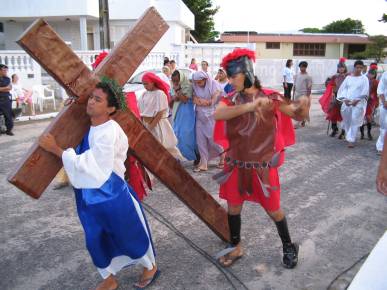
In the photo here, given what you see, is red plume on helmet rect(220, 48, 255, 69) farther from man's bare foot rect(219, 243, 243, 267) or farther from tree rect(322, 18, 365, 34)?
tree rect(322, 18, 365, 34)

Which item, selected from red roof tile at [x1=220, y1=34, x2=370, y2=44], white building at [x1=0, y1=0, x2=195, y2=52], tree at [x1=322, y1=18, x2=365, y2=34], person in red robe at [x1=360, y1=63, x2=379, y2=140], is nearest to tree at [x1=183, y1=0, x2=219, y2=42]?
red roof tile at [x1=220, y1=34, x2=370, y2=44]

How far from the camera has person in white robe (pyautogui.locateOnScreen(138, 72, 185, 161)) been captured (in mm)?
5918

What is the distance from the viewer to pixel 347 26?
61812mm

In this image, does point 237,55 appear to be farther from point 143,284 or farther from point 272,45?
point 272,45

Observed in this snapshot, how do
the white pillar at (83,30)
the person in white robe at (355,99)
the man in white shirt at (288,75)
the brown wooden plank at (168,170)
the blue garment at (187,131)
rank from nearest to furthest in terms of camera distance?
the brown wooden plank at (168,170) → the blue garment at (187,131) → the person in white robe at (355,99) → the man in white shirt at (288,75) → the white pillar at (83,30)

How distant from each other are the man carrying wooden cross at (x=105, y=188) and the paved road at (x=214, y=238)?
A: 1.55 ft

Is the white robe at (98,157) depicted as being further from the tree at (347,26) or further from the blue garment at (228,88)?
the tree at (347,26)

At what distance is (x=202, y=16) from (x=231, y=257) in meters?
33.1

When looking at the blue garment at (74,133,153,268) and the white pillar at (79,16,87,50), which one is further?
the white pillar at (79,16,87,50)

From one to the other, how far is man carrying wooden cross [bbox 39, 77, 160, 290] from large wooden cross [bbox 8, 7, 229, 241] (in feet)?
0.21

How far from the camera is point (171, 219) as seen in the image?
4.55m

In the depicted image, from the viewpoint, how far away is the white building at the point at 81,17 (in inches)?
735

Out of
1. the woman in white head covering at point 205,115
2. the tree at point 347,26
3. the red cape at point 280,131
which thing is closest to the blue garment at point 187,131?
the woman in white head covering at point 205,115

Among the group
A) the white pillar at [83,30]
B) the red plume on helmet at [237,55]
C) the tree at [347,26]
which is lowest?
the red plume on helmet at [237,55]
